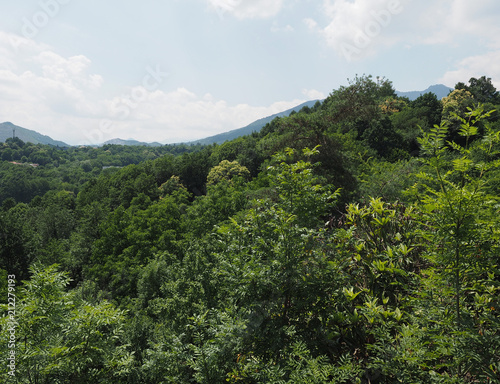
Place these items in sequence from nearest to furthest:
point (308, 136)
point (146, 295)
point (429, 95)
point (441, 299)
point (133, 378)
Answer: point (441, 299) → point (133, 378) → point (146, 295) → point (308, 136) → point (429, 95)

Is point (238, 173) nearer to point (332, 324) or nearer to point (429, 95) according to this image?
point (429, 95)

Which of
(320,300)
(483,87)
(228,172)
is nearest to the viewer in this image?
(320,300)

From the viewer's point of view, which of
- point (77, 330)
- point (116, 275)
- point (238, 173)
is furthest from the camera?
point (238, 173)

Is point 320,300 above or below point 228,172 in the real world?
below

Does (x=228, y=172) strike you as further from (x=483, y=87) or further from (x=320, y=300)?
(x=483, y=87)

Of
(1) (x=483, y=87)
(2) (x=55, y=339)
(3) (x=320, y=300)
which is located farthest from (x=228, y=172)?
(1) (x=483, y=87)

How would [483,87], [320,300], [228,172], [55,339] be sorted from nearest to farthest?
[320,300] < [55,339] < [228,172] < [483,87]

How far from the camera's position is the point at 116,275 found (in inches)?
720

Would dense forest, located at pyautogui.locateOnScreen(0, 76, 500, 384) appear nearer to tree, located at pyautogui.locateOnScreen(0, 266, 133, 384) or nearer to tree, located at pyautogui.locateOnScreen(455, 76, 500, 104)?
tree, located at pyautogui.locateOnScreen(0, 266, 133, 384)

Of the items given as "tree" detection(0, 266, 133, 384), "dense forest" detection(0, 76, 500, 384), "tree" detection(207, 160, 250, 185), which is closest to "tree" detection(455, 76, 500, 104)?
"tree" detection(207, 160, 250, 185)

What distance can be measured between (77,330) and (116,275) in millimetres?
15619

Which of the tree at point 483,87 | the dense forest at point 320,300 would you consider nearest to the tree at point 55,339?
the dense forest at point 320,300

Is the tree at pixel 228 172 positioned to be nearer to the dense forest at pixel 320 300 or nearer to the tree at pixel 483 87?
the dense forest at pixel 320 300

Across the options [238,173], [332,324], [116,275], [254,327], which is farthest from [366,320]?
[238,173]
